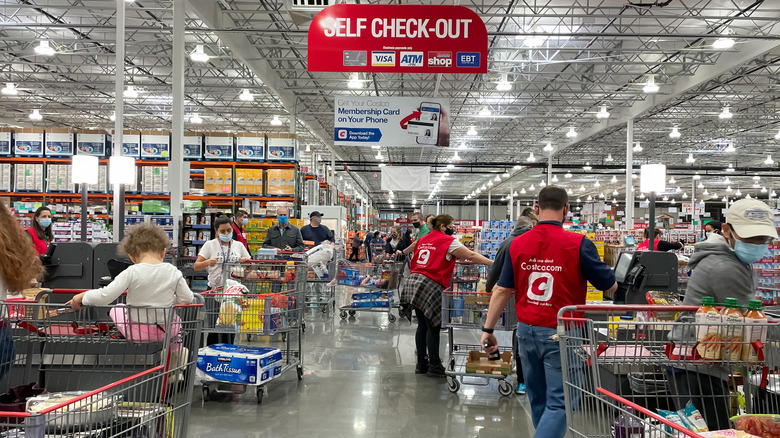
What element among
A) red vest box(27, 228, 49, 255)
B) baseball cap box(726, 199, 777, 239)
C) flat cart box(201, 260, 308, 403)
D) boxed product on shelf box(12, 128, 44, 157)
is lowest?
flat cart box(201, 260, 308, 403)

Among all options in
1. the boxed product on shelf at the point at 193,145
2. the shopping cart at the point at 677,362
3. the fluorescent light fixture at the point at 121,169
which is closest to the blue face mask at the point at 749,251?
the shopping cart at the point at 677,362

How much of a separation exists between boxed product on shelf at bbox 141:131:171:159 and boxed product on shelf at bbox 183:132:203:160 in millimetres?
733

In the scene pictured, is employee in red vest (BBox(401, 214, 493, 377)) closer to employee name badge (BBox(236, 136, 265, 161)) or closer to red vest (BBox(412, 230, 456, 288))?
red vest (BBox(412, 230, 456, 288))

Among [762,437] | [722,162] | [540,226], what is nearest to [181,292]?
[540,226]

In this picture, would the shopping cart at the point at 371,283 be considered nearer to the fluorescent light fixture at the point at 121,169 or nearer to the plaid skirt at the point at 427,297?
the plaid skirt at the point at 427,297

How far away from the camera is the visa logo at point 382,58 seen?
737cm

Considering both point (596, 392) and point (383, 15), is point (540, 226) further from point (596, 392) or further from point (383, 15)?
point (383, 15)

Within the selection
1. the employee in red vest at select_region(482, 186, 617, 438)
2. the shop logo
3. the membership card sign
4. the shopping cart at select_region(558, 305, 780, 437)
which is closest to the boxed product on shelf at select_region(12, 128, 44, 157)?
the membership card sign

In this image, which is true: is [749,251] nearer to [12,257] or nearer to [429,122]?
[12,257]

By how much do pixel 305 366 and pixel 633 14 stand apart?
11.6m

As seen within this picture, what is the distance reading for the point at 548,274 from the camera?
11.0 feet

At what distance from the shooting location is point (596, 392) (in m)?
2.33

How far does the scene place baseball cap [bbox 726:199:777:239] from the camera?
2922mm

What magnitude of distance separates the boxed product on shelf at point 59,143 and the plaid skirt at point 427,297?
9.79 m
